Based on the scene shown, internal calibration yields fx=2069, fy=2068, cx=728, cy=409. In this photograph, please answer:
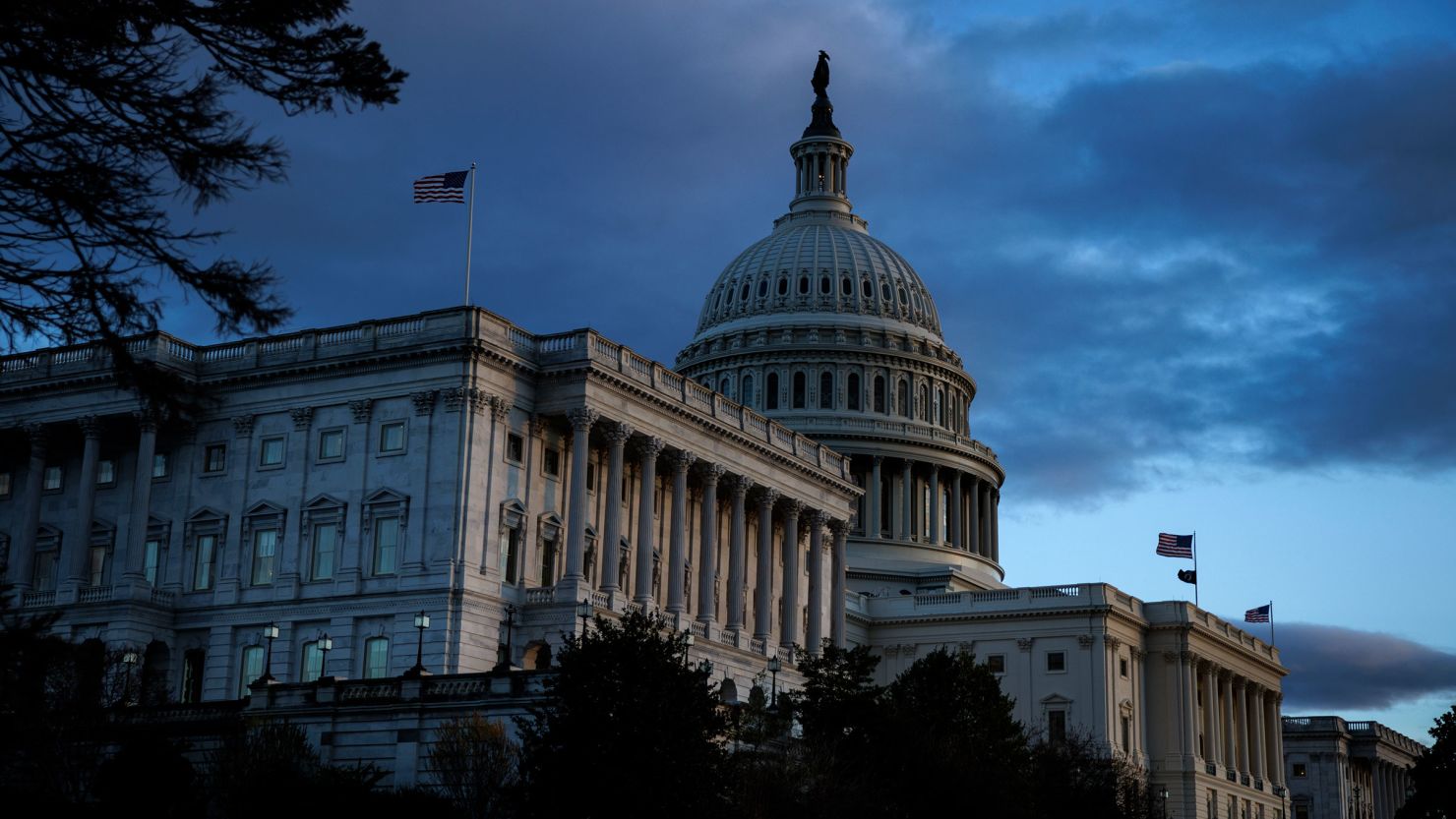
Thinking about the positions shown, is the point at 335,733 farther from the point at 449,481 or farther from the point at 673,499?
the point at 673,499

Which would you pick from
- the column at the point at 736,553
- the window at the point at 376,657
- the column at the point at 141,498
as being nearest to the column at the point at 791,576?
the column at the point at 736,553

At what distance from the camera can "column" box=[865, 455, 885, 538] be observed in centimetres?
14825

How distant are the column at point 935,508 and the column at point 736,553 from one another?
174ft

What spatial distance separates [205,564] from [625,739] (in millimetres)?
39775

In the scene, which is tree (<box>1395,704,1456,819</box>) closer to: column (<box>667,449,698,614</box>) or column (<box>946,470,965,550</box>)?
column (<box>667,449,698,614</box>)

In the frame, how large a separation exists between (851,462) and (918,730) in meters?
80.9

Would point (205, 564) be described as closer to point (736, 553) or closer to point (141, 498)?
point (141, 498)

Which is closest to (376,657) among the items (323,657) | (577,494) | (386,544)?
(323,657)

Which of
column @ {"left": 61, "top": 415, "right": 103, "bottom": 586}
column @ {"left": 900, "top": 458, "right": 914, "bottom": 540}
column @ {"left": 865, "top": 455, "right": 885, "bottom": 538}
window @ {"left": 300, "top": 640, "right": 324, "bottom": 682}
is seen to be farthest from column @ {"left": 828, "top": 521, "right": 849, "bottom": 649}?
column @ {"left": 61, "top": 415, "right": 103, "bottom": 586}

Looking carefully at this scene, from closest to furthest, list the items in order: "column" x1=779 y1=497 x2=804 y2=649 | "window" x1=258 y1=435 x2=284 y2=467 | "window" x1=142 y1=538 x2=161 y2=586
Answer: "window" x1=258 y1=435 x2=284 y2=467 → "window" x1=142 y1=538 x2=161 y2=586 → "column" x1=779 y1=497 x2=804 y2=649

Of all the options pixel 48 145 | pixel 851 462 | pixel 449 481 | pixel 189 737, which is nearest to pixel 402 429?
pixel 449 481

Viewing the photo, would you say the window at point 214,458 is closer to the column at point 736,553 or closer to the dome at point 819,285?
the column at point 736,553

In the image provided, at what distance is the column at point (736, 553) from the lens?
326ft

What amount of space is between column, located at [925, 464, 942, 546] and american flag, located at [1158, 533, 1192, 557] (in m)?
25.8
